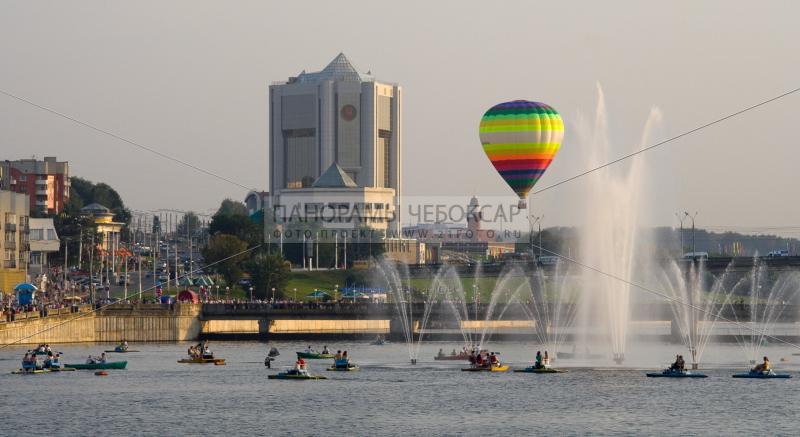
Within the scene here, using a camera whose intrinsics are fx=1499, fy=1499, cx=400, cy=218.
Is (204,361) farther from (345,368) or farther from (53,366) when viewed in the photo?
(53,366)

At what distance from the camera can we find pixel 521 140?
465 ft

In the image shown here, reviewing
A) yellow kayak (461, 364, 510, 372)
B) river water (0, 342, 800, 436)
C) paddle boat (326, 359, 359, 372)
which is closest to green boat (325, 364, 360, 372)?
paddle boat (326, 359, 359, 372)

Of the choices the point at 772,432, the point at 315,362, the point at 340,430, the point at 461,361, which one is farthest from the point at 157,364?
the point at 772,432

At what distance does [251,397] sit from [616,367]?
36.6 meters

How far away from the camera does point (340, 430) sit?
91.6m

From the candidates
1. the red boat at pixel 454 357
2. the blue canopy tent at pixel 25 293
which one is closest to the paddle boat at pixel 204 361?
the red boat at pixel 454 357

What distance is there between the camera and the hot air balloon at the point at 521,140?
141 m

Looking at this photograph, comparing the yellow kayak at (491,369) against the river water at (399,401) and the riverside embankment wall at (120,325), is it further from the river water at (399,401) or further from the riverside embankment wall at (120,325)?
the riverside embankment wall at (120,325)

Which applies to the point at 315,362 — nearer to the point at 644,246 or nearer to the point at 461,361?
the point at 461,361

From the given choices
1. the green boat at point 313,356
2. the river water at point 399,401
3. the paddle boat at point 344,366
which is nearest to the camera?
the river water at point 399,401

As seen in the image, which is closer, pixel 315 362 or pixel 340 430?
pixel 340 430

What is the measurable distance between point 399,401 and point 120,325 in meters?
83.9

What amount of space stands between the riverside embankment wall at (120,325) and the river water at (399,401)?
20.8m

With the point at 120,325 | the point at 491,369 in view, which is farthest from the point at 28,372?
the point at 120,325
